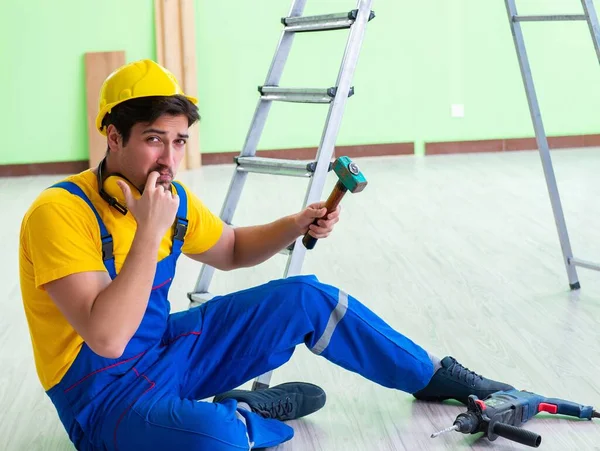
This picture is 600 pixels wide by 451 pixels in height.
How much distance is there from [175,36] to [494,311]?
Answer: 485 cm

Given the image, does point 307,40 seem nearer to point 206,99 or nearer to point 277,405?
point 206,99

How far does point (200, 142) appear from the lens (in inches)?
310

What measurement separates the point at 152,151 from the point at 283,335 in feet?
1.93

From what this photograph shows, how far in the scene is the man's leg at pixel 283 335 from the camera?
2244 mm

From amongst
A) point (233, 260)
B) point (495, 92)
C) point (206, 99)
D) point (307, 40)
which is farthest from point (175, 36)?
point (233, 260)

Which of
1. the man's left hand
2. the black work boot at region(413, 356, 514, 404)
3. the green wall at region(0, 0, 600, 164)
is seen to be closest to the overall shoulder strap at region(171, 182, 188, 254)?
the man's left hand

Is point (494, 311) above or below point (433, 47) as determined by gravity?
below

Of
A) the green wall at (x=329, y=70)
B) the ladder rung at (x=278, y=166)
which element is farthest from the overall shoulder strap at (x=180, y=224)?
the green wall at (x=329, y=70)

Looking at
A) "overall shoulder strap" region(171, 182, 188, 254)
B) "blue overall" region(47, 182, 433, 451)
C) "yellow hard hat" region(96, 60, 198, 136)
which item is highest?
"yellow hard hat" region(96, 60, 198, 136)

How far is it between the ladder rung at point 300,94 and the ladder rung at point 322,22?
21 centimetres

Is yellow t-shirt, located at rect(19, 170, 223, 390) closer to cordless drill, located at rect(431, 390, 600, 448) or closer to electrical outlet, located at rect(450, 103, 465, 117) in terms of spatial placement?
cordless drill, located at rect(431, 390, 600, 448)

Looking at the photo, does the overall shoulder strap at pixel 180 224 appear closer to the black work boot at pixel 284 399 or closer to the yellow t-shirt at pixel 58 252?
the yellow t-shirt at pixel 58 252

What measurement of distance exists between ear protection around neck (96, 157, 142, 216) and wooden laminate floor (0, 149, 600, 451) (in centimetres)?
75

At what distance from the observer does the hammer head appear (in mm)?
2174
